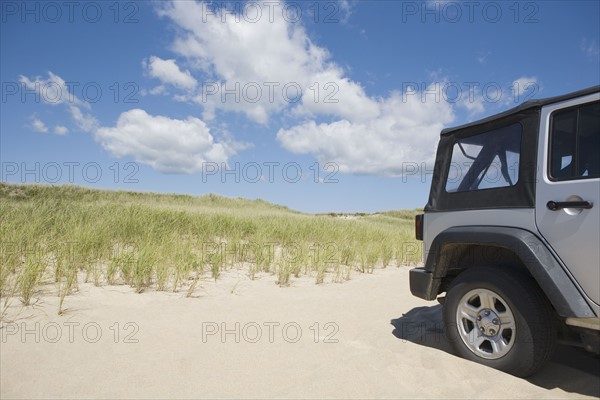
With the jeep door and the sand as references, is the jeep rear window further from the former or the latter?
the sand

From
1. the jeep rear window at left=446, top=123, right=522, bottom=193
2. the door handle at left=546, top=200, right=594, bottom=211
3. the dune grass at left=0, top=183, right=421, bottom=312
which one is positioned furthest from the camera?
the dune grass at left=0, top=183, right=421, bottom=312

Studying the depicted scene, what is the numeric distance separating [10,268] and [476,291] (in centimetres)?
561

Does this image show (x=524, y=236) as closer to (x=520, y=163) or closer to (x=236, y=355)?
Result: (x=520, y=163)

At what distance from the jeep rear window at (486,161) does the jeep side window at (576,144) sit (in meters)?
0.29

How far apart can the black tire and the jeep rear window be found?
2.65 ft

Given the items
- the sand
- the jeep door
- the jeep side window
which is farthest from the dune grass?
the jeep side window

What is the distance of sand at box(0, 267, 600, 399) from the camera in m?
2.60

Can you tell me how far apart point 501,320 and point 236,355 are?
228 cm

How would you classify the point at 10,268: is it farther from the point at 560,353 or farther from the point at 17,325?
the point at 560,353

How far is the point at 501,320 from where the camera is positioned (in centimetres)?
288

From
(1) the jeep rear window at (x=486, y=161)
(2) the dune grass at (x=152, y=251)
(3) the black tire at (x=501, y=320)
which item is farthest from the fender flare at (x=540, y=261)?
(2) the dune grass at (x=152, y=251)

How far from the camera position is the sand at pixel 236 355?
2.60 m

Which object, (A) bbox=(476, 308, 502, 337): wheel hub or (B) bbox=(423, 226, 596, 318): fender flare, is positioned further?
(A) bbox=(476, 308, 502, 337): wheel hub

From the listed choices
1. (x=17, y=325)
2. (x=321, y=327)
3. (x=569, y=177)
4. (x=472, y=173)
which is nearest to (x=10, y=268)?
(x=17, y=325)
